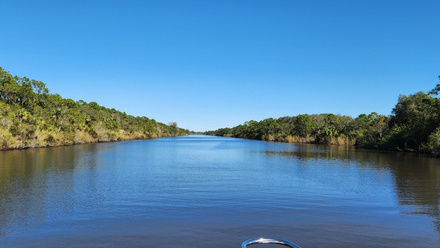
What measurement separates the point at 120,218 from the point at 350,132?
228 feet

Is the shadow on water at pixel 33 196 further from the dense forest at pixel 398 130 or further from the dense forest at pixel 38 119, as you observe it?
the dense forest at pixel 398 130

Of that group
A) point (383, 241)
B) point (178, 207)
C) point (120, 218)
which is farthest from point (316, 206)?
point (120, 218)

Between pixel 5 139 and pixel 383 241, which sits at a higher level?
pixel 5 139

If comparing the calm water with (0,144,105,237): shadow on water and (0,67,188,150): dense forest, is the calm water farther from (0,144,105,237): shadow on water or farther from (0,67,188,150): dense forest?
(0,67,188,150): dense forest

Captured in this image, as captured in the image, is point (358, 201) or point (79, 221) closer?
point (79, 221)

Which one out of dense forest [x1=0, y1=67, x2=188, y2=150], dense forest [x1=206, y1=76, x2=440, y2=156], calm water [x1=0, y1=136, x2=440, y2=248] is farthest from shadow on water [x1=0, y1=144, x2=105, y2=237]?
dense forest [x1=206, y1=76, x2=440, y2=156]

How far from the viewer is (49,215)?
9.03 metres

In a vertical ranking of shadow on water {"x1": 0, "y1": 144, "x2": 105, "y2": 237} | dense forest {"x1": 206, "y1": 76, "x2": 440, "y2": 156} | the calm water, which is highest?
dense forest {"x1": 206, "y1": 76, "x2": 440, "y2": 156}

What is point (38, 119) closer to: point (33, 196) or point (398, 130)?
point (33, 196)

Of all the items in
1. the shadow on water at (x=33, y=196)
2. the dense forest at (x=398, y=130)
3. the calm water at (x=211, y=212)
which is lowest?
the calm water at (x=211, y=212)

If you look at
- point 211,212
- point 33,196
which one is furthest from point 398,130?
point 33,196

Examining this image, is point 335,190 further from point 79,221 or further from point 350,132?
point 350,132

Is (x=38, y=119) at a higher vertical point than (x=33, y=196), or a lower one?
higher

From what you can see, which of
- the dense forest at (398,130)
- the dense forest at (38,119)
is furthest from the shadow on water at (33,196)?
the dense forest at (398,130)
